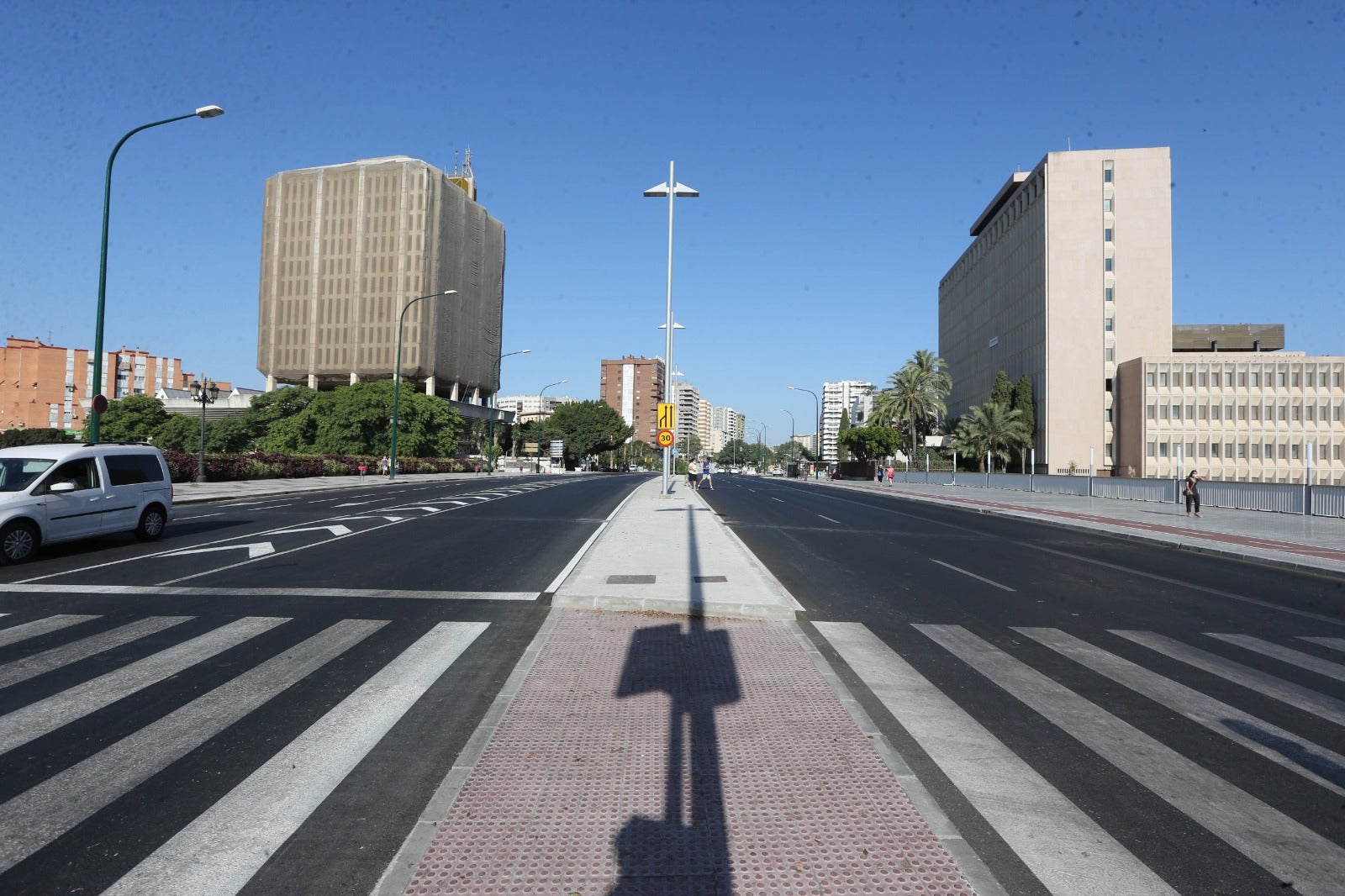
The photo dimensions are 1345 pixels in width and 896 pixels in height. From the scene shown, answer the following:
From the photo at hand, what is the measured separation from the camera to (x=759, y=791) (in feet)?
12.9

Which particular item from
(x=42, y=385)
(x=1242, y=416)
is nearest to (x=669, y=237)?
(x=1242, y=416)

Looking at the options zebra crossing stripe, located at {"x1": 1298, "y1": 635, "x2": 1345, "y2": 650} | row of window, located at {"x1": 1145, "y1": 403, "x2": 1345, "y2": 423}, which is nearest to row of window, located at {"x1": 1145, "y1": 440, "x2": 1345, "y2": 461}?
row of window, located at {"x1": 1145, "y1": 403, "x2": 1345, "y2": 423}

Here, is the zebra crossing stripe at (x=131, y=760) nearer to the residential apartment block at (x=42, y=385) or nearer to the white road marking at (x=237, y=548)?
the white road marking at (x=237, y=548)

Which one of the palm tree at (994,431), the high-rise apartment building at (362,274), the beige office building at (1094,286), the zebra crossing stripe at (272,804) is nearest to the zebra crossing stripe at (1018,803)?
the zebra crossing stripe at (272,804)

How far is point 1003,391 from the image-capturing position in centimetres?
7619

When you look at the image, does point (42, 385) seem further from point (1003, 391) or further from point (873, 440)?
point (1003, 391)

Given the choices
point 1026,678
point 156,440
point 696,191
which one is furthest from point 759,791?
point 156,440

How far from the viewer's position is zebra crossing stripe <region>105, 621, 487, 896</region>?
3189mm

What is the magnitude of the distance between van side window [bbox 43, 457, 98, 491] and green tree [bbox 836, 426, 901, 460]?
82151 millimetres

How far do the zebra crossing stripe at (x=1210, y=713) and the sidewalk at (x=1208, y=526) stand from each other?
392 inches

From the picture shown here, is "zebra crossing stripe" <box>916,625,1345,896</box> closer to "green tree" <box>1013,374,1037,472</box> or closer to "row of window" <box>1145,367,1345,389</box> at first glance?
"green tree" <box>1013,374,1037,472</box>

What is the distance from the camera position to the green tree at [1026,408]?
235 ft

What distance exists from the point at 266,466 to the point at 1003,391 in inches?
2527

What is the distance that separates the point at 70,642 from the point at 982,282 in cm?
9752
